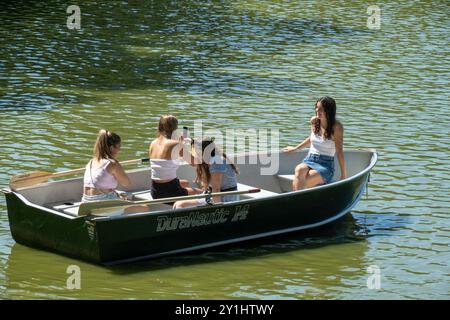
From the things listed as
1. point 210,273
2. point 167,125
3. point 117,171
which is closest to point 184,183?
point 167,125

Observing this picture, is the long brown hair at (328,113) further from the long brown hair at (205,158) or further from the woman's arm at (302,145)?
the long brown hair at (205,158)

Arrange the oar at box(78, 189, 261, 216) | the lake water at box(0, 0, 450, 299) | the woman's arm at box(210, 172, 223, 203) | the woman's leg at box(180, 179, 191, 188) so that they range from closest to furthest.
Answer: the oar at box(78, 189, 261, 216) → the lake water at box(0, 0, 450, 299) → the woman's arm at box(210, 172, 223, 203) → the woman's leg at box(180, 179, 191, 188)

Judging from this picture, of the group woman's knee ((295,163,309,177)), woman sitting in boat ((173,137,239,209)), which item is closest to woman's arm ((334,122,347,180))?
woman's knee ((295,163,309,177))

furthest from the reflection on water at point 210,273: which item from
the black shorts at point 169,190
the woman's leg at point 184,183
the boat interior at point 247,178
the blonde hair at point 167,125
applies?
the blonde hair at point 167,125

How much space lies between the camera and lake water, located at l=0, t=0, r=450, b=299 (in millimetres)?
13938

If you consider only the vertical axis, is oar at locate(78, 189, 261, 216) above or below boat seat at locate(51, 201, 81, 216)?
above

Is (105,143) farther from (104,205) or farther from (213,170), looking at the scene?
(213,170)

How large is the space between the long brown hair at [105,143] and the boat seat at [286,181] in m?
3.54

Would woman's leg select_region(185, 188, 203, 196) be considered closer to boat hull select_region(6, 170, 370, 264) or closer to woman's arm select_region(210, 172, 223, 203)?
woman's arm select_region(210, 172, 223, 203)

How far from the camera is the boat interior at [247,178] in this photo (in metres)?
15.0

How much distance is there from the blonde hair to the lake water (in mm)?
1582

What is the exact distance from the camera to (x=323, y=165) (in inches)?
632

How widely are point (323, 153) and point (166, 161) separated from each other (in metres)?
2.41
